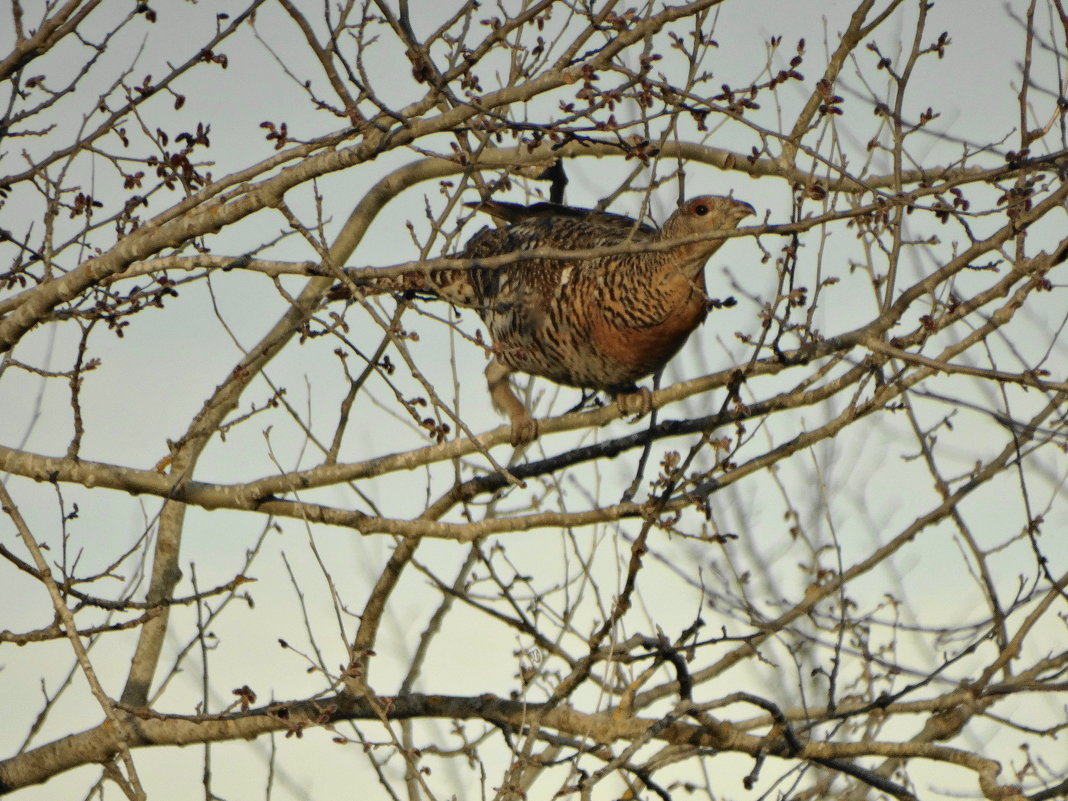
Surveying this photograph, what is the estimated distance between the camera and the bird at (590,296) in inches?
204

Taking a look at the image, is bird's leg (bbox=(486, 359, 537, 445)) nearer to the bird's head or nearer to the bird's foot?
the bird's foot

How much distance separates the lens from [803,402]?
13.0 ft

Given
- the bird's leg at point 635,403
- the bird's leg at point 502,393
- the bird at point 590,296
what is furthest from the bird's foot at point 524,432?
the bird's leg at point 502,393

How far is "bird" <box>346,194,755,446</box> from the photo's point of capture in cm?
519

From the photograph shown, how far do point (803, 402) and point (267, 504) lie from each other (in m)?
1.93

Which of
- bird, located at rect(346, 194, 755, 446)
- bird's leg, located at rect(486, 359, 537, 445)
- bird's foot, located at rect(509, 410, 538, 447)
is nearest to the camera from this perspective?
bird's foot, located at rect(509, 410, 538, 447)

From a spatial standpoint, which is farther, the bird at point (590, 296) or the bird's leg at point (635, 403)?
the bird at point (590, 296)

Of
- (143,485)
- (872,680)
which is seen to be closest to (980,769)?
(872,680)

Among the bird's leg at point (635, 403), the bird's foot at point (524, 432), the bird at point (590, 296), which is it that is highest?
the bird at point (590, 296)

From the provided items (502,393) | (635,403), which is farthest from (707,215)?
(502,393)

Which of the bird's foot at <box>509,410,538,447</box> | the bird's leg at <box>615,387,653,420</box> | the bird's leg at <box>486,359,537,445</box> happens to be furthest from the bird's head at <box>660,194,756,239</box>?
the bird's leg at <box>486,359,537,445</box>

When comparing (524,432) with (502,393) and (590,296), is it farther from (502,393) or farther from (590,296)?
(502,393)

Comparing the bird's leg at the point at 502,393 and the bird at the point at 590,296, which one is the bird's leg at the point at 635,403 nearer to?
the bird at the point at 590,296

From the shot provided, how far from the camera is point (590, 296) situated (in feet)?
17.9
